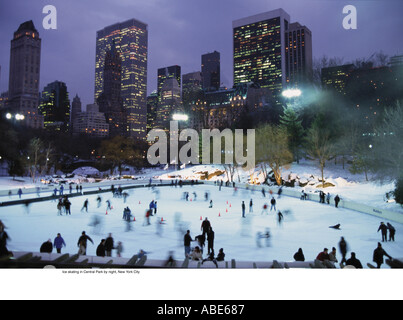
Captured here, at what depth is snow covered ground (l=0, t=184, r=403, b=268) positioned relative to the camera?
8.46m

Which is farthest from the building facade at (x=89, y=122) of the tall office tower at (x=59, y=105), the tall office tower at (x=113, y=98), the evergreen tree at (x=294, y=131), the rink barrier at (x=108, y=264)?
the rink barrier at (x=108, y=264)

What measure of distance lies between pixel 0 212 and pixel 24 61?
910cm

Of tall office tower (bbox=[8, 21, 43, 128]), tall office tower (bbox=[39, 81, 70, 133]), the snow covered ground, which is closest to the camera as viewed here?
tall office tower (bbox=[8, 21, 43, 128])

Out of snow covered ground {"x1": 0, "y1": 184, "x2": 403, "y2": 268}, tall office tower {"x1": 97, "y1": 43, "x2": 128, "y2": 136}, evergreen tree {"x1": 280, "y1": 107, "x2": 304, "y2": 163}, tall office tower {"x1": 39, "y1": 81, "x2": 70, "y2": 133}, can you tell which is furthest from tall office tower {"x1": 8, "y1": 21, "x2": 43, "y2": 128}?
tall office tower {"x1": 97, "y1": 43, "x2": 128, "y2": 136}

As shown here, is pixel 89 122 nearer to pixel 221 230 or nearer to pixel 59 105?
pixel 59 105

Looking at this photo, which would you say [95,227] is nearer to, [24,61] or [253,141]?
[24,61]

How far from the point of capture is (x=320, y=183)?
3138 cm

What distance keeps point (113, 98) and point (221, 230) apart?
18301cm

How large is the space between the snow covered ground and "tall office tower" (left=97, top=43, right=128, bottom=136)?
15561cm

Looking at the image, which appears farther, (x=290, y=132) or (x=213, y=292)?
(x=290, y=132)

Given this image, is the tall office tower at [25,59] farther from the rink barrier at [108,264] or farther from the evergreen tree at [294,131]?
the evergreen tree at [294,131]

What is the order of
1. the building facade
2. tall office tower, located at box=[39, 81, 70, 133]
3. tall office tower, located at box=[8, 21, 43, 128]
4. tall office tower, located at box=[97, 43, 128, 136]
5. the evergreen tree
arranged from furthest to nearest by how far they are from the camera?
1. tall office tower, located at box=[97, 43, 128, 136]
2. the building facade
3. tall office tower, located at box=[39, 81, 70, 133]
4. the evergreen tree
5. tall office tower, located at box=[8, 21, 43, 128]

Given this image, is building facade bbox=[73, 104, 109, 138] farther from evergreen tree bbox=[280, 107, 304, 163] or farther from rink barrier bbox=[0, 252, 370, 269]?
rink barrier bbox=[0, 252, 370, 269]
